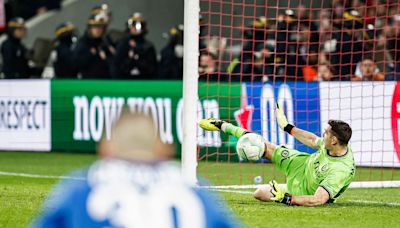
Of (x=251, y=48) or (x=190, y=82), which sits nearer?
(x=190, y=82)

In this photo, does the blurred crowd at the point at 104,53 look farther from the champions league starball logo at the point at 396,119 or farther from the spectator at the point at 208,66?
the champions league starball logo at the point at 396,119

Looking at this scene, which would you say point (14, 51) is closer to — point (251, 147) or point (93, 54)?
point (93, 54)

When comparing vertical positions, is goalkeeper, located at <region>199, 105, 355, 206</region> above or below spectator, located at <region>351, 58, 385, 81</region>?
below

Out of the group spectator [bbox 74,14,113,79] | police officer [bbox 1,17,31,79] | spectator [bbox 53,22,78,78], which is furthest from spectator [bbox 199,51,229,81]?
police officer [bbox 1,17,31,79]

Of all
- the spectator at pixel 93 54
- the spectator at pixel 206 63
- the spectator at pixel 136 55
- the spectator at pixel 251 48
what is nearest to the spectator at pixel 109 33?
the spectator at pixel 93 54

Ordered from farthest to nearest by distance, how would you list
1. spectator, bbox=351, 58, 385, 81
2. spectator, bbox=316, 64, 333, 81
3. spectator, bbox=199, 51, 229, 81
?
spectator, bbox=199, 51, 229, 81 < spectator, bbox=316, 64, 333, 81 < spectator, bbox=351, 58, 385, 81

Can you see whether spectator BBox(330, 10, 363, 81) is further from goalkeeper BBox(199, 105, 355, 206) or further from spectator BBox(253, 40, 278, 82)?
goalkeeper BBox(199, 105, 355, 206)

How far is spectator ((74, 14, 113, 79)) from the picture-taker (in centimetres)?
1967

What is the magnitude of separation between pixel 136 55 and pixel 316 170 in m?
8.71

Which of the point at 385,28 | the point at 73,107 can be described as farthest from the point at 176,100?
the point at 385,28

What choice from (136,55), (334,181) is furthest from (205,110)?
(334,181)

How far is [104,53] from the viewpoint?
65.4 ft

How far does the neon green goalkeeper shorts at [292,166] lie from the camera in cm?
1133

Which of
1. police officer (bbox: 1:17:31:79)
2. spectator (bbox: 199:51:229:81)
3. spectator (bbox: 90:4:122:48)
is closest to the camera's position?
spectator (bbox: 199:51:229:81)
